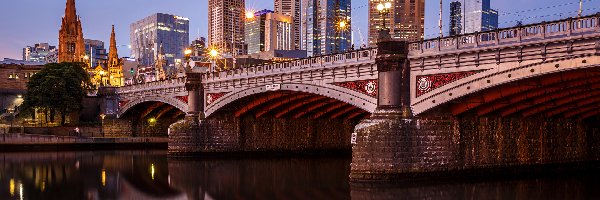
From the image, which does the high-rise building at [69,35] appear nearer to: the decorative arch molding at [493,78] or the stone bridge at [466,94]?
the stone bridge at [466,94]

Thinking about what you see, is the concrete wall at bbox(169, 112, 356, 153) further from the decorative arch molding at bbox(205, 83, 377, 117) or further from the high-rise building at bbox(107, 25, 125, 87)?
the high-rise building at bbox(107, 25, 125, 87)

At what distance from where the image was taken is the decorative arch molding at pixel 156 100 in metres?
53.7

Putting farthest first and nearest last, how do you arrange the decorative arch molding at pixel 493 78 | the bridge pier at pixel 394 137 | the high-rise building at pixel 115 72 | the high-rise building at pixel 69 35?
the high-rise building at pixel 115 72 < the high-rise building at pixel 69 35 < the bridge pier at pixel 394 137 < the decorative arch molding at pixel 493 78

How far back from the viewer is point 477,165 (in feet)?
104

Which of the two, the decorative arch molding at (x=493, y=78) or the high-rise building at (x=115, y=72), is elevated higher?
the high-rise building at (x=115, y=72)

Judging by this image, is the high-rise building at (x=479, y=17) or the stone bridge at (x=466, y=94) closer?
the stone bridge at (x=466, y=94)

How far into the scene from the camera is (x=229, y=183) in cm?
3431

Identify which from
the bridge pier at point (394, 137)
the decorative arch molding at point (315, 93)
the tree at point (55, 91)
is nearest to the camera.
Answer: the bridge pier at point (394, 137)

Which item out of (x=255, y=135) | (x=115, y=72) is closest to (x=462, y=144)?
(x=255, y=135)

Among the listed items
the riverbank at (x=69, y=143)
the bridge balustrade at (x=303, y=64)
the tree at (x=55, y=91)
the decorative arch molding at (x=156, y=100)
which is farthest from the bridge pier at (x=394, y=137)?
the tree at (x=55, y=91)

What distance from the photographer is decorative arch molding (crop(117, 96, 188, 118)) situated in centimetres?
5374

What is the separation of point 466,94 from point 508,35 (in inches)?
119

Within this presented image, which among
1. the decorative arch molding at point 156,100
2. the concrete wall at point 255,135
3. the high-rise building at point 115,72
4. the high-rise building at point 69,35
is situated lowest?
the concrete wall at point 255,135

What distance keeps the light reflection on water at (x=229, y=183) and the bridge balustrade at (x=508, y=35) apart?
6.29 m
